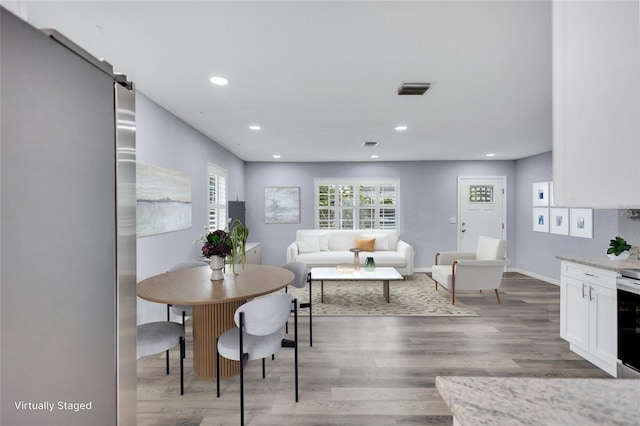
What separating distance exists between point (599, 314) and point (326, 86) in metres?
2.93

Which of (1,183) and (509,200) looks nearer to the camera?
(1,183)

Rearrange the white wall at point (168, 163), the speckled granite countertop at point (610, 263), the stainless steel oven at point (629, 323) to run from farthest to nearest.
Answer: the white wall at point (168, 163) → the speckled granite countertop at point (610, 263) → the stainless steel oven at point (629, 323)

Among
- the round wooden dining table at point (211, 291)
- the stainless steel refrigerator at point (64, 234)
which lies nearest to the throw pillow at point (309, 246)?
the round wooden dining table at point (211, 291)

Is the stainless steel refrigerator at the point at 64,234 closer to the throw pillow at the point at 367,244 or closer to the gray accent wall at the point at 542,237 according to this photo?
the gray accent wall at the point at 542,237

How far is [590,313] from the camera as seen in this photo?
8.48 ft

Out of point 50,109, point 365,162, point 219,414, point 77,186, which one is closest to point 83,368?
point 77,186

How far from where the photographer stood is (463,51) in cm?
216

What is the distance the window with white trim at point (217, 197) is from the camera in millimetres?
4840

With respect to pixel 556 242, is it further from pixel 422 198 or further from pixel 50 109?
pixel 50 109

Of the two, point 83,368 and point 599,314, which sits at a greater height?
point 83,368

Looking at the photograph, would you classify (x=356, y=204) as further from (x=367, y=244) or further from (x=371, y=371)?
(x=371, y=371)

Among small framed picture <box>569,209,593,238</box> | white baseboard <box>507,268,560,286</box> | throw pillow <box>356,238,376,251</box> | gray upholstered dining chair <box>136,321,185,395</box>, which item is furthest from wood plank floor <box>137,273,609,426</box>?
throw pillow <box>356,238,376,251</box>

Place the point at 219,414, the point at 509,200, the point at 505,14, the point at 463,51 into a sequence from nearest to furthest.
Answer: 1. the point at 505,14
2. the point at 219,414
3. the point at 463,51
4. the point at 509,200

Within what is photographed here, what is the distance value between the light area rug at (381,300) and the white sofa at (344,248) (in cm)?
41
